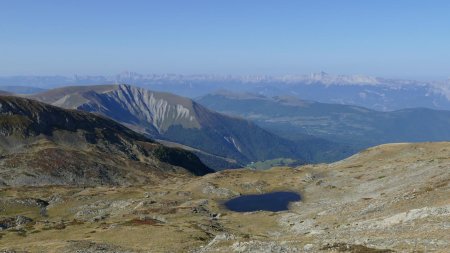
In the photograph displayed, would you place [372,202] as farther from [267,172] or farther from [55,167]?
[55,167]

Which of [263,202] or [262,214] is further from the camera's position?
[263,202]

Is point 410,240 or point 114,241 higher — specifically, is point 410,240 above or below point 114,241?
above

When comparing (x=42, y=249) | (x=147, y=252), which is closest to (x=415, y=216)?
(x=147, y=252)

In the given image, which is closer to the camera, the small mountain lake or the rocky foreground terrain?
the rocky foreground terrain

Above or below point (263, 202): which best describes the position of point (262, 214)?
above
